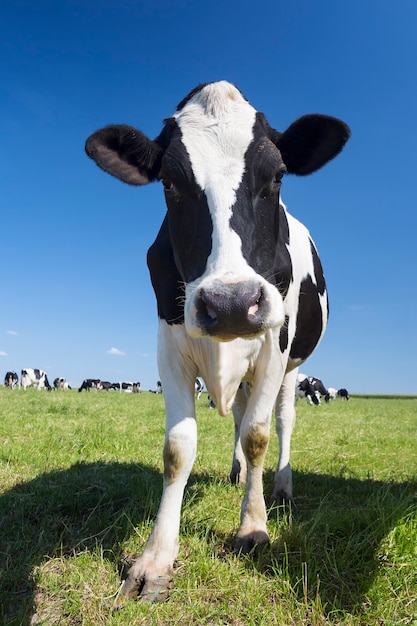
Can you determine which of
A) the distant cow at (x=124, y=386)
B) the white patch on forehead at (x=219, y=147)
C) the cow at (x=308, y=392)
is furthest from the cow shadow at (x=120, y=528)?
the distant cow at (x=124, y=386)

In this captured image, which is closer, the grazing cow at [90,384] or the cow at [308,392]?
the cow at [308,392]

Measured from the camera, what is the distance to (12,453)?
6082 millimetres

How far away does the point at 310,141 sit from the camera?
4145 mm

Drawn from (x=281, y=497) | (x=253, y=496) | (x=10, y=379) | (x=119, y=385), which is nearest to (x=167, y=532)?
(x=253, y=496)

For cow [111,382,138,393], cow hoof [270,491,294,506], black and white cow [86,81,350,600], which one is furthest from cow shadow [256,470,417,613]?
cow [111,382,138,393]

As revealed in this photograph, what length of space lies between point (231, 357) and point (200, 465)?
9.64 ft

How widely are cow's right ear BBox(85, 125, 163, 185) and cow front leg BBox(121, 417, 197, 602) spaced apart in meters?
1.80

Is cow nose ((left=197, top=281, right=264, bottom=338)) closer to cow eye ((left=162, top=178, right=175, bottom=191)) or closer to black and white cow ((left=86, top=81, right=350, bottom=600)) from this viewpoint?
black and white cow ((left=86, top=81, right=350, bottom=600))

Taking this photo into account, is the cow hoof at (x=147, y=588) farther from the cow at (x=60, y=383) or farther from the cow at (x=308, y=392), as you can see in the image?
the cow at (x=60, y=383)

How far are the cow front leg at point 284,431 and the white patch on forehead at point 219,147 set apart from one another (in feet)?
9.14

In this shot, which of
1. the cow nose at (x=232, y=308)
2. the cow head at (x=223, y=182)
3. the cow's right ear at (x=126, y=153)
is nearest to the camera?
the cow nose at (x=232, y=308)

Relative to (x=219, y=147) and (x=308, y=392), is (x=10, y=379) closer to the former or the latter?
(x=308, y=392)

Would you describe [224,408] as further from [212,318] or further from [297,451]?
[297,451]

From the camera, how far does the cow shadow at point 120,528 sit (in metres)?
3.05
